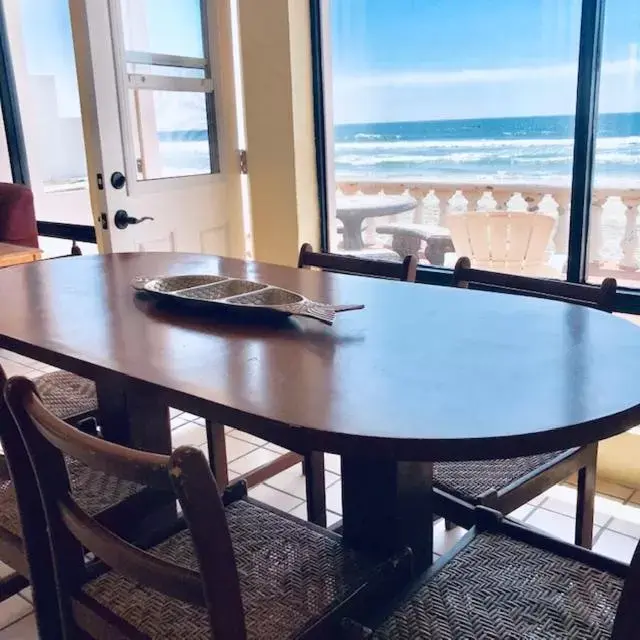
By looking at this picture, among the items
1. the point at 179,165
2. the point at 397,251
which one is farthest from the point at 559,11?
the point at 179,165

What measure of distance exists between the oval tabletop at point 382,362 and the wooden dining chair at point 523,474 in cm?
17

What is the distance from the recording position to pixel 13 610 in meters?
1.84

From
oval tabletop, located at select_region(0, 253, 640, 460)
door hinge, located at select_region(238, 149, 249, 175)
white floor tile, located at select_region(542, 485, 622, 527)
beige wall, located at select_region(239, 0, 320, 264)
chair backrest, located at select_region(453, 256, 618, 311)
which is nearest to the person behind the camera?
oval tabletop, located at select_region(0, 253, 640, 460)

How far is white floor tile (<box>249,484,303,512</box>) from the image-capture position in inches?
91.0

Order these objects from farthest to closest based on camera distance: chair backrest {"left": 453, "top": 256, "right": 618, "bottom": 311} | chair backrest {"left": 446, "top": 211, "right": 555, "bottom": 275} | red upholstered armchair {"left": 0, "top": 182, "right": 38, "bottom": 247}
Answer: red upholstered armchair {"left": 0, "top": 182, "right": 38, "bottom": 247}, chair backrest {"left": 446, "top": 211, "right": 555, "bottom": 275}, chair backrest {"left": 453, "top": 256, "right": 618, "bottom": 311}

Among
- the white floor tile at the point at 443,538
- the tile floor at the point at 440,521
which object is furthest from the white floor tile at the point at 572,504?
the white floor tile at the point at 443,538

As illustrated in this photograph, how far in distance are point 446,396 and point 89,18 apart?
2.08 metres

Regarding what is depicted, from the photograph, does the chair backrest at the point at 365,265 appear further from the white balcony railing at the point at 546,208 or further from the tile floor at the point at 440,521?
the white balcony railing at the point at 546,208

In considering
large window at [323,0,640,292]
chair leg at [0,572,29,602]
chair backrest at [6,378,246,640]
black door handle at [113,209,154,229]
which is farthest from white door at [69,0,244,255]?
chair backrest at [6,378,246,640]

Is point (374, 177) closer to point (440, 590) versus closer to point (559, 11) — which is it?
point (559, 11)

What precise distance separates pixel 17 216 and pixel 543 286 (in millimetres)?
3164

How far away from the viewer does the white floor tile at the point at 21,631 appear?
173 cm

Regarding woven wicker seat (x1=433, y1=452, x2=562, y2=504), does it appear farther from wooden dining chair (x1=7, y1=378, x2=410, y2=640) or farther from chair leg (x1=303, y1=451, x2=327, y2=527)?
chair leg (x1=303, y1=451, x2=327, y2=527)

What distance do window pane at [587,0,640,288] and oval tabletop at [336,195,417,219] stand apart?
3.29ft
